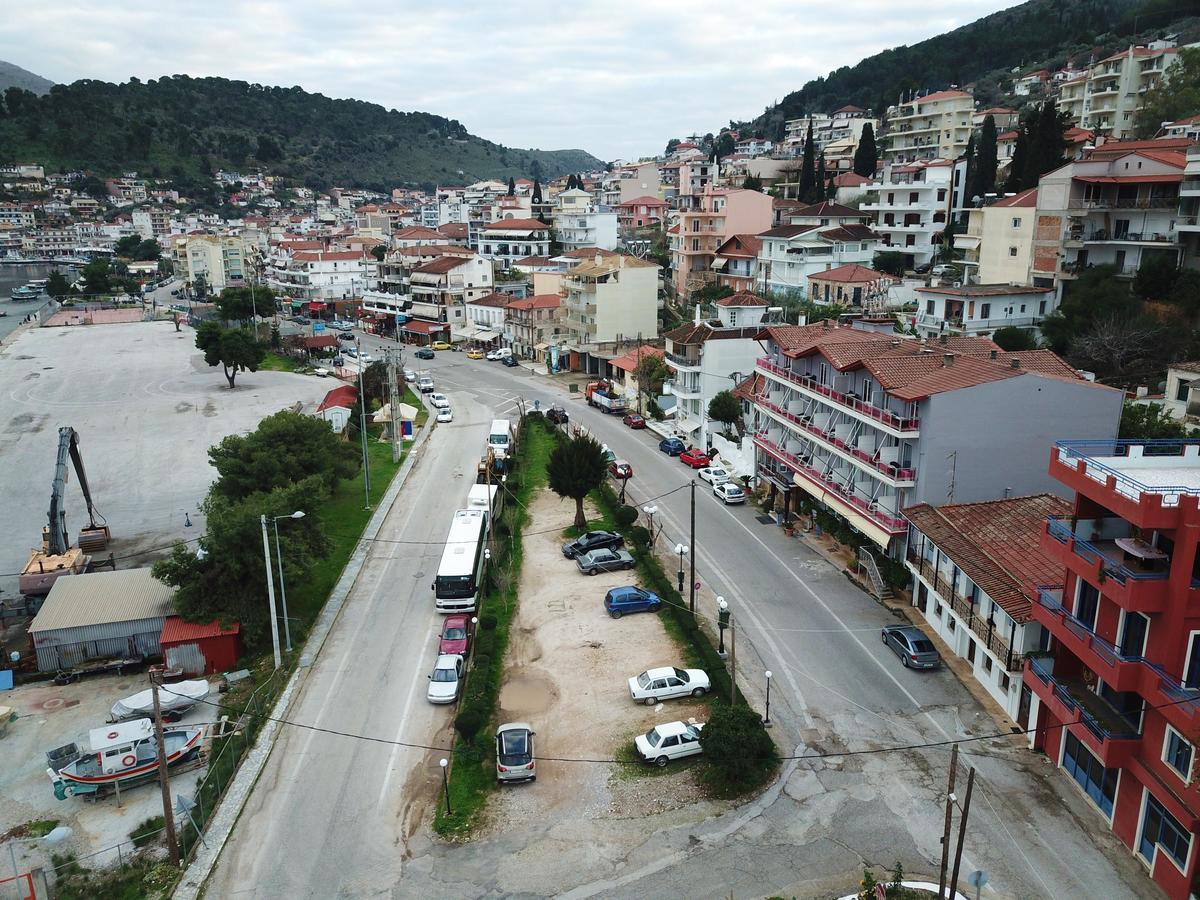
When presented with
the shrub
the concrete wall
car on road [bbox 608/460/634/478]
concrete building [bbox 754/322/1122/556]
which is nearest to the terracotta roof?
the concrete wall

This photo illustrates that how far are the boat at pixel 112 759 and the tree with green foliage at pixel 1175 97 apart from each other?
7667 cm

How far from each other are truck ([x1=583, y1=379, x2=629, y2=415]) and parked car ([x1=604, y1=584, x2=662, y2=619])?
2920cm

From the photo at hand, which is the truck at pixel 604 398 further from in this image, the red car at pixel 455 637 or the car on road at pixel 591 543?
the red car at pixel 455 637

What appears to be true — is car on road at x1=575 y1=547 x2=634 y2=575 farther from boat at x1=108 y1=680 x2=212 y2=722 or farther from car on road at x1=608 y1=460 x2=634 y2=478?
boat at x1=108 y1=680 x2=212 y2=722

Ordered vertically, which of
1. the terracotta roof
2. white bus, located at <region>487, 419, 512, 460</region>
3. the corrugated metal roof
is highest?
the terracotta roof

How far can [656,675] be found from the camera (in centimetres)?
2269

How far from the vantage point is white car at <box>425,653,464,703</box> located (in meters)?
23.2

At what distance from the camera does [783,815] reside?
1805cm

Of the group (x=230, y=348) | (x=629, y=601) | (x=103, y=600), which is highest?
(x=230, y=348)

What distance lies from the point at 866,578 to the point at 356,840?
61.3ft

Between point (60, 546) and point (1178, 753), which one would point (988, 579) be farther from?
point (60, 546)

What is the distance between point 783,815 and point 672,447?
96.5ft

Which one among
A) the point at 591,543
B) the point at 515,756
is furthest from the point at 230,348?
the point at 515,756

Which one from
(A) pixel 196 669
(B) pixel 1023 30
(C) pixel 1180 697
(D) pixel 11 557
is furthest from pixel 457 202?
(C) pixel 1180 697
